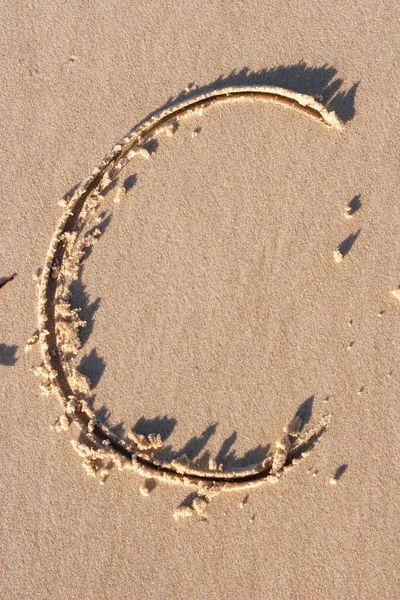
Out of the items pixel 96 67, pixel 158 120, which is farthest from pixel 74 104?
pixel 158 120

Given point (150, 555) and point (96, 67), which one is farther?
point (96, 67)

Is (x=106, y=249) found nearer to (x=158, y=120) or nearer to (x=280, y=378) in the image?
(x=158, y=120)

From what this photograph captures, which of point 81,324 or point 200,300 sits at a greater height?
point 200,300
